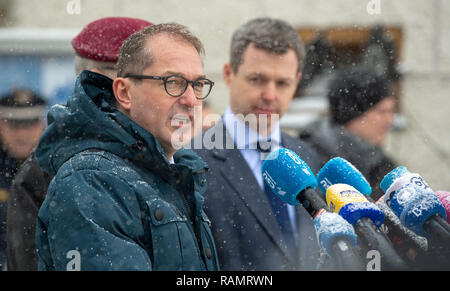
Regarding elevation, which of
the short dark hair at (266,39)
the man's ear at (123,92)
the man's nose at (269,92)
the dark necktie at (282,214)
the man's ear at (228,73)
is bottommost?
the dark necktie at (282,214)

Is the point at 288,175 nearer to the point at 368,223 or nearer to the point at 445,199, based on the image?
the point at 368,223

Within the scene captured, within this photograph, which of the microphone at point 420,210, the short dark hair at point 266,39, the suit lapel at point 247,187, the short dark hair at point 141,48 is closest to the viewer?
the microphone at point 420,210

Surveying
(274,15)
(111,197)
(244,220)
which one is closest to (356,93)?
(244,220)

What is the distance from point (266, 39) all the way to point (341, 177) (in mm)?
869

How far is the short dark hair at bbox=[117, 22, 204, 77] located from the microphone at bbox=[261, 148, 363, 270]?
347 millimetres

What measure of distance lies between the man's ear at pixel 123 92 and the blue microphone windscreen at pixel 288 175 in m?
0.38

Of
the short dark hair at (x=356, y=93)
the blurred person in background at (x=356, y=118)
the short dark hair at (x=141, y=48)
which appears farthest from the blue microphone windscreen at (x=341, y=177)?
the short dark hair at (x=356, y=93)

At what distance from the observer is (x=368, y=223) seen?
111 cm

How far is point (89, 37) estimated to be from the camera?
184 cm

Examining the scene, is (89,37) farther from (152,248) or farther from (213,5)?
(213,5)

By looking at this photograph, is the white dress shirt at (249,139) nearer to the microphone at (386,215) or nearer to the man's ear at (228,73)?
the man's ear at (228,73)

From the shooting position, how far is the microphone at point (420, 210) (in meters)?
1.15

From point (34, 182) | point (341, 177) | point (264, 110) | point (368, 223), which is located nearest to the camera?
point (368, 223)
